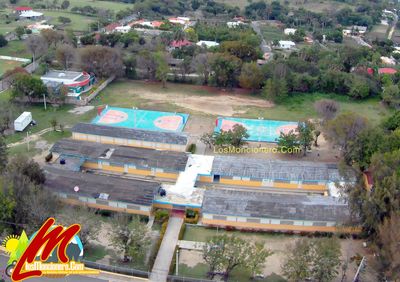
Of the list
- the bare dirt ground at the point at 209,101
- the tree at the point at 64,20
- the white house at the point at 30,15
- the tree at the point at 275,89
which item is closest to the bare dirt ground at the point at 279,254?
the bare dirt ground at the point at 209,101

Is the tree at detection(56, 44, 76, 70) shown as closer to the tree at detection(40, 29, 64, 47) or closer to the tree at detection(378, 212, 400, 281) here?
the tree at detection(40, 29, 64, 47)

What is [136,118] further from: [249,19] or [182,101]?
[249,19]

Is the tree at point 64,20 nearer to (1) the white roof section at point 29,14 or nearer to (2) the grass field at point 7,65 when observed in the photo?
(1) the white roof section at point 29,14

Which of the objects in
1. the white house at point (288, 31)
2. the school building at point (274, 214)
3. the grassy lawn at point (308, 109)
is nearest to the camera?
the school building at point (274, 214)

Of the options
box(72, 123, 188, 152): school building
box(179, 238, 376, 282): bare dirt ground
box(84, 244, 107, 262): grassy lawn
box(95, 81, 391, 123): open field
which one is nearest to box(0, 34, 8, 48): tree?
box(95, 81, 391, 123): open field

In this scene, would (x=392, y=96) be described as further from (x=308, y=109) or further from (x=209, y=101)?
(x=209, y=101)

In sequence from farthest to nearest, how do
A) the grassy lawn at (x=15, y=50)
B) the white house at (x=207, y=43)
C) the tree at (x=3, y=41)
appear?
1. the tree at (x=3, y=41)
2. the white house at (x=207, y=43)
3. the grassy lawn at (x=15, y=50)

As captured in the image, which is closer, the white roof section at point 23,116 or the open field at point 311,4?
the white roof section at point 23,116
